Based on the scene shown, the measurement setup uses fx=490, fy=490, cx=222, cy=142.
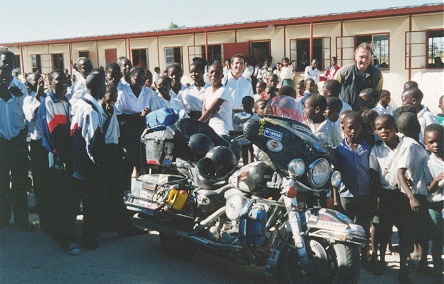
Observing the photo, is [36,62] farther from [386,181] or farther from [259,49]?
[386,181]

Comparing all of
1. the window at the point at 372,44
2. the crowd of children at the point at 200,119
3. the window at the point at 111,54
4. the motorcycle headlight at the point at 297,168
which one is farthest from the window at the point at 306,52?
the motorcycle headlight at the point at 297,168

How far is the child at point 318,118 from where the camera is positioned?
501 centimetres

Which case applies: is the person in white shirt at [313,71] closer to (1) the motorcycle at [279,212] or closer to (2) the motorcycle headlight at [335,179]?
(1) the motorcycle at [279,212]

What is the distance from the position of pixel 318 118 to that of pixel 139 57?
20367 millimetres

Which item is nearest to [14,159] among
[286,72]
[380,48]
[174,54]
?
[286,72]

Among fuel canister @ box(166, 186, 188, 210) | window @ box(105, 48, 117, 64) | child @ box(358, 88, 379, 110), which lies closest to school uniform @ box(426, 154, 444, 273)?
child @ box(358, 88, 379, 110)

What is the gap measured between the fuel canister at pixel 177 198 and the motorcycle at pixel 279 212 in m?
0.12

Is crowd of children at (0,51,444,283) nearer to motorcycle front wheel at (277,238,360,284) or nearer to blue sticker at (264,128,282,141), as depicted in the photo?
blue sticker at (264,128,282,141)

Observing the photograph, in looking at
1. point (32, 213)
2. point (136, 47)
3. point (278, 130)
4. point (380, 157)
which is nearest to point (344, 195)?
point (380, 157)

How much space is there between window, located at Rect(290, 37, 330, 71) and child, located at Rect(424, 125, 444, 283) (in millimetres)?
14969

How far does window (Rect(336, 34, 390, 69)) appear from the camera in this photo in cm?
1777

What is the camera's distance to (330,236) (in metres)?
3.70

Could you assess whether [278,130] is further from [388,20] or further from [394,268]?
[388,20]

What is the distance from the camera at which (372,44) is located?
58.5 ft
